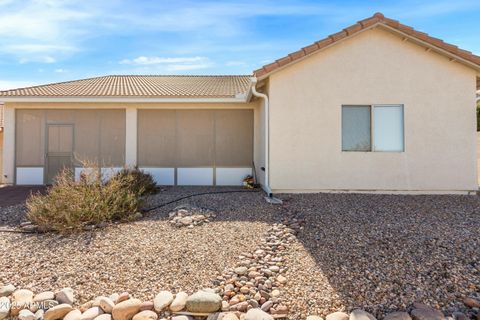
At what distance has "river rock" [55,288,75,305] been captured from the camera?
11.7ft

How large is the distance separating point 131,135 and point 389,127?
9.17 metres

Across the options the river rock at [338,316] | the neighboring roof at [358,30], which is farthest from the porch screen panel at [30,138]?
the river rock at [338,316]

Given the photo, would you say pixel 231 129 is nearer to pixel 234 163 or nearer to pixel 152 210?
pixel 234 163

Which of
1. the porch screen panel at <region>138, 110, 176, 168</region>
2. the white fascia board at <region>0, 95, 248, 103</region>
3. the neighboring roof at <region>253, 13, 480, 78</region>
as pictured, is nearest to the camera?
the neighboring roof at <region>253, 13, 480, 78</region>

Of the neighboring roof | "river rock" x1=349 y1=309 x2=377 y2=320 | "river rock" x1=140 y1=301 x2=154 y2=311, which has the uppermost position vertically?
the neighboring roof

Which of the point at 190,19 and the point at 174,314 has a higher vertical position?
the point at 190,19

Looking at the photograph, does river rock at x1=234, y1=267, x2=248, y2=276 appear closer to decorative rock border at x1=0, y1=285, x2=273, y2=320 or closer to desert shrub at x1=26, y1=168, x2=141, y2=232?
decorative rock border at x1=0, y1=285, x2=273, y2=320

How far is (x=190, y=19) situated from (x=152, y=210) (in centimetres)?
713

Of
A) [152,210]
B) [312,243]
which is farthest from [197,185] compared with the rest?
[312,243]

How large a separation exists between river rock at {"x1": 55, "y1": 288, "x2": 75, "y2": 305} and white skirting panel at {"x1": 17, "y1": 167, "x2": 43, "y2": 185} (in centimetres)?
1001

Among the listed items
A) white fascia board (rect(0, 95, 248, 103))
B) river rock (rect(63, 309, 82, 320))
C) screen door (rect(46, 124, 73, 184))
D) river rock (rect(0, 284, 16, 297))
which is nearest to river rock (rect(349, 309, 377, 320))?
river rock (rect(63, 309, 82, 320))

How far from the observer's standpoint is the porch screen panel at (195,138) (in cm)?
1184

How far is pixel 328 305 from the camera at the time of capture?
339cm

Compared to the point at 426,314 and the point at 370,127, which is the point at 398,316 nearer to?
the point at 426,314
